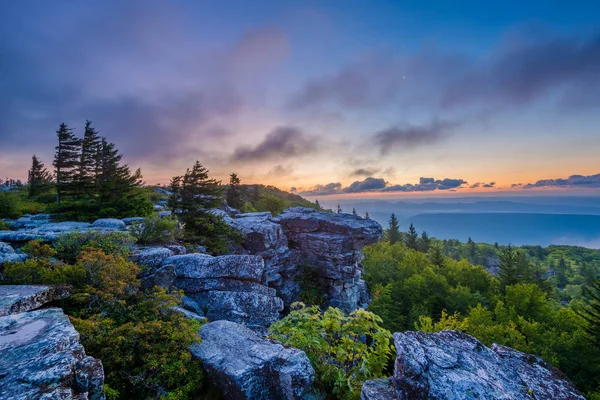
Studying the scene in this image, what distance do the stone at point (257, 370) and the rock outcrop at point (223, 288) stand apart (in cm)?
398

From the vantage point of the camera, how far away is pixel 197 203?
19078 millimetres

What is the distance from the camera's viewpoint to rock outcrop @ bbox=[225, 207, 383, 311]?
24.6 metres

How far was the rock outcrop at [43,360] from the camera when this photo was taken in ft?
10.7

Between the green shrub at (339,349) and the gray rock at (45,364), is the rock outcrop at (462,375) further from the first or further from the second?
the gray rock at (45,364)

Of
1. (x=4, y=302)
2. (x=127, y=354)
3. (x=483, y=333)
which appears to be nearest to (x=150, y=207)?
(x=4, y=302)

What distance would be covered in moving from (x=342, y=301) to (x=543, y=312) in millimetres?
21282

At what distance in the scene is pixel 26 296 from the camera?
5.44m

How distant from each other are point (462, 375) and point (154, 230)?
42.5 ft

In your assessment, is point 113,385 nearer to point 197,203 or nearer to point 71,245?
point 71,245

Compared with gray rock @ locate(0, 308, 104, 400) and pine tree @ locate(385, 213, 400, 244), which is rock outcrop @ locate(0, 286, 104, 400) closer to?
gray rock @ locate(0, 308, 104, 400)

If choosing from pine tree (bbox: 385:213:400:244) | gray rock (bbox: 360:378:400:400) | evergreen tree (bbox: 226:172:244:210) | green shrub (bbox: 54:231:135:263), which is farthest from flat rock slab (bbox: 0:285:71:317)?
pine tree (bbox: 385:213:400:244)

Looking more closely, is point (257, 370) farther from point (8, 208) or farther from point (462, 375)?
point (8, 208)

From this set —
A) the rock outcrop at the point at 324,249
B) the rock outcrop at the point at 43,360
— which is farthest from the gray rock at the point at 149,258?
the rock outcrop at the point at 324,249

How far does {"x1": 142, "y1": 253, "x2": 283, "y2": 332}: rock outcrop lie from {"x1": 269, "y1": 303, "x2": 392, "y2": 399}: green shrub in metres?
4.02
